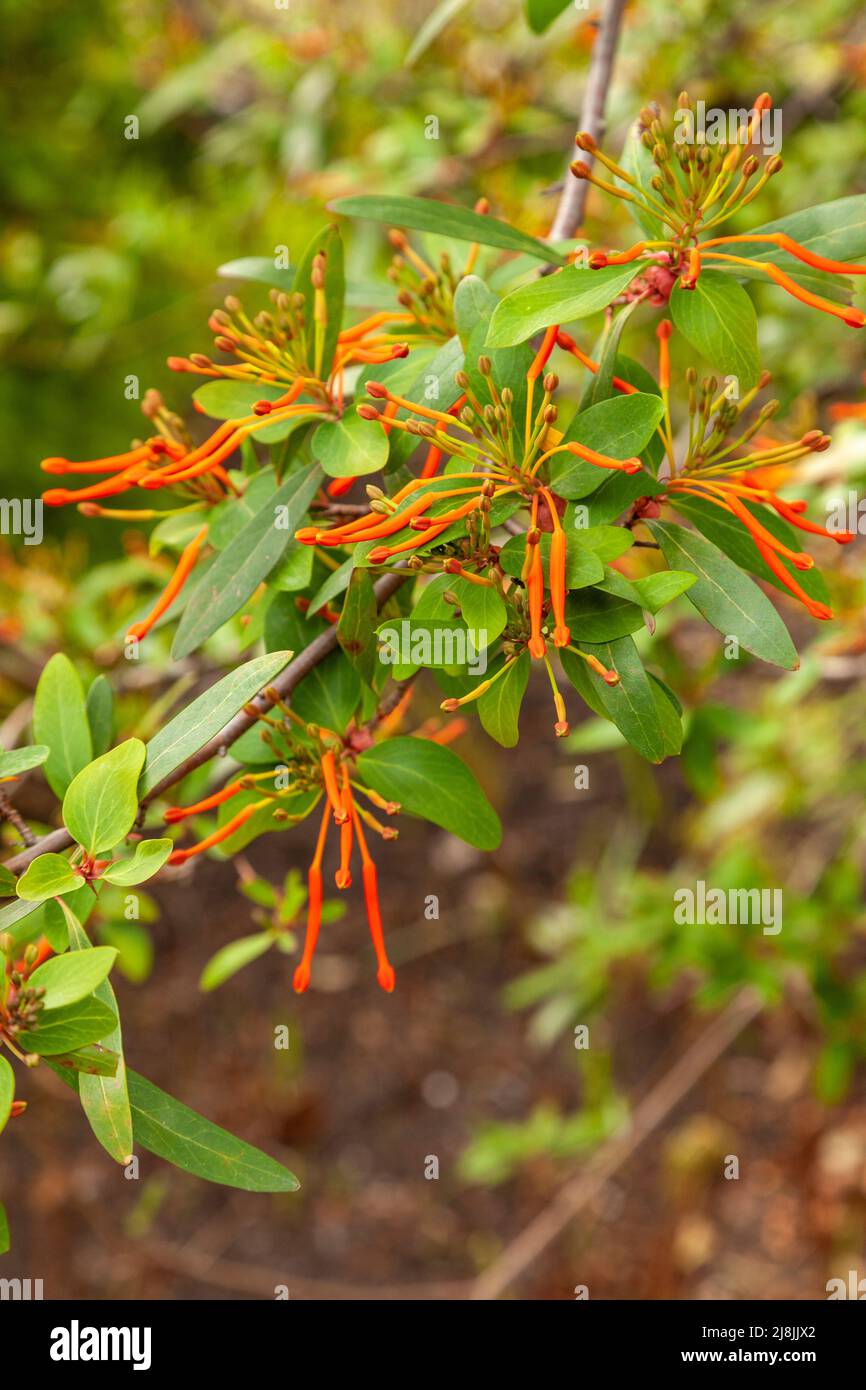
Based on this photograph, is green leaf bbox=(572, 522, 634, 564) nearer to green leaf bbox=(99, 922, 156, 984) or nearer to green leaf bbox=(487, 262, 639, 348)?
green leaf bbox=(487, 262, 639, 348)

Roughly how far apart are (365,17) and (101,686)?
1.78m

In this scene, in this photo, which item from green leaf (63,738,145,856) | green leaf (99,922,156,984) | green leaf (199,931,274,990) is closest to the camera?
green leaf (63,738,145,856)

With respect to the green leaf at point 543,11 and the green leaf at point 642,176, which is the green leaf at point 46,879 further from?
the green leaf at point 543,11

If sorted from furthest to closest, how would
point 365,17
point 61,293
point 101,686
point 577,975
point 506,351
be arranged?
point 61,293 → point 365,17 → point 577,975 → point 101,686 → point 506,351

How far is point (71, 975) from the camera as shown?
492mm

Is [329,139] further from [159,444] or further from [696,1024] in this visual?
[696,1024]

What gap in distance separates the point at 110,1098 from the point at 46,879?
108 mm

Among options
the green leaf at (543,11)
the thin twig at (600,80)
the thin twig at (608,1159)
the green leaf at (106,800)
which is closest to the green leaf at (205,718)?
the green leaf at (106,800)

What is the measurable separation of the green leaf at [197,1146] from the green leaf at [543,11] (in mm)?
756

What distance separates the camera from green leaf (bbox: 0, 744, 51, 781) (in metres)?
0.56

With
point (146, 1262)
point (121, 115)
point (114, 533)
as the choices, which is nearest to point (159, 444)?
point (146, 1262)

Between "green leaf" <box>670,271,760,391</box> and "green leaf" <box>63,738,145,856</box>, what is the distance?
34cm

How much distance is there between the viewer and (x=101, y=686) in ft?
2.28

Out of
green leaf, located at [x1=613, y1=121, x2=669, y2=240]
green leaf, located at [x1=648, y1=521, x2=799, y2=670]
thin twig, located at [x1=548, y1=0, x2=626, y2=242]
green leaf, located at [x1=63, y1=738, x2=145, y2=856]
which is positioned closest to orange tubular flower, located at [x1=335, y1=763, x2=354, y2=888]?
green leaf, located at [x1=63, y1=738, x2=145, y2=856]
